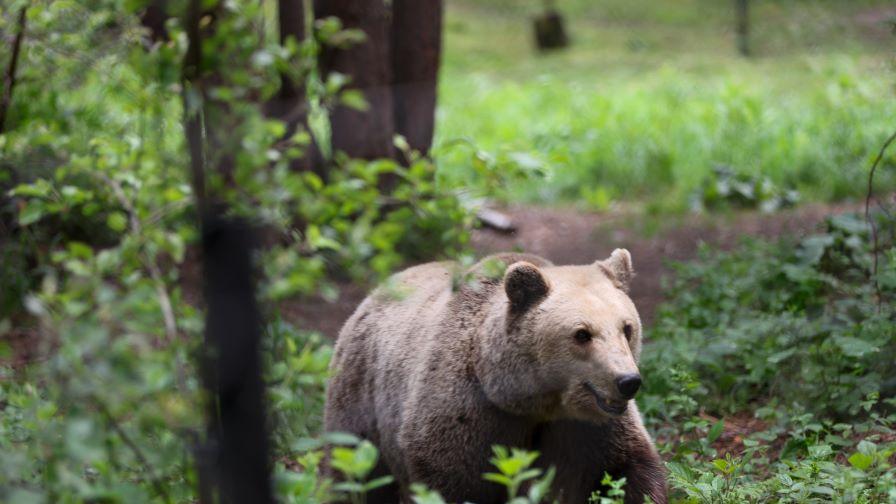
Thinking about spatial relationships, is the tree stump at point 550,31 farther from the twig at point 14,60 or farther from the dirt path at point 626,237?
the twig at point 14,60

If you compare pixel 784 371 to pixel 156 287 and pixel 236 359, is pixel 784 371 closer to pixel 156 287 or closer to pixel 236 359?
pixel 156 287

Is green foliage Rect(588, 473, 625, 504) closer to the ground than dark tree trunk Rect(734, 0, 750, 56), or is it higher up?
closer to the ground

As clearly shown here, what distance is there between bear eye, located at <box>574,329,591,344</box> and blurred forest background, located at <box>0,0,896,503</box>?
19.5 inches

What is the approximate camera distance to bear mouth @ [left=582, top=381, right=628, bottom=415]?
12.1 ft

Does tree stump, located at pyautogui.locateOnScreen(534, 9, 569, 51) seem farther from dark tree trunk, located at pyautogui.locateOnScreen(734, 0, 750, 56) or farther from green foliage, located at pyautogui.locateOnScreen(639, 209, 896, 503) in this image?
green foliage, located at pyautogui.locateOnScreen(639, 209, 896, 503)

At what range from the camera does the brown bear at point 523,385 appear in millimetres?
3826

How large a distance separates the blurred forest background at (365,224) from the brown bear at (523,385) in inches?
6.5

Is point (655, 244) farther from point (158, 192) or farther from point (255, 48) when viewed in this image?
point (158, 192)

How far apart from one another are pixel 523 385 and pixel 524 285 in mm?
358

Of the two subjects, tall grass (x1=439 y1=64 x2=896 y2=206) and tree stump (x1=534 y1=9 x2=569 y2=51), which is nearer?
tall grass (x1=439 y1=64 x2=896 y2=206)

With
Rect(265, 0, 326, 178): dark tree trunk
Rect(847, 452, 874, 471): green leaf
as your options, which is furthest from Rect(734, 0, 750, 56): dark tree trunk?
Rect(847, 452, 874, 471): green leaf

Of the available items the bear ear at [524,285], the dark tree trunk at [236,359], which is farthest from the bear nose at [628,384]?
the dark tree trunk at [236,359]

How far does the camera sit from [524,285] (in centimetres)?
397

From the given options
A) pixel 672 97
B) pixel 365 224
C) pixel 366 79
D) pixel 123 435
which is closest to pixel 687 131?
pixel 672 97
